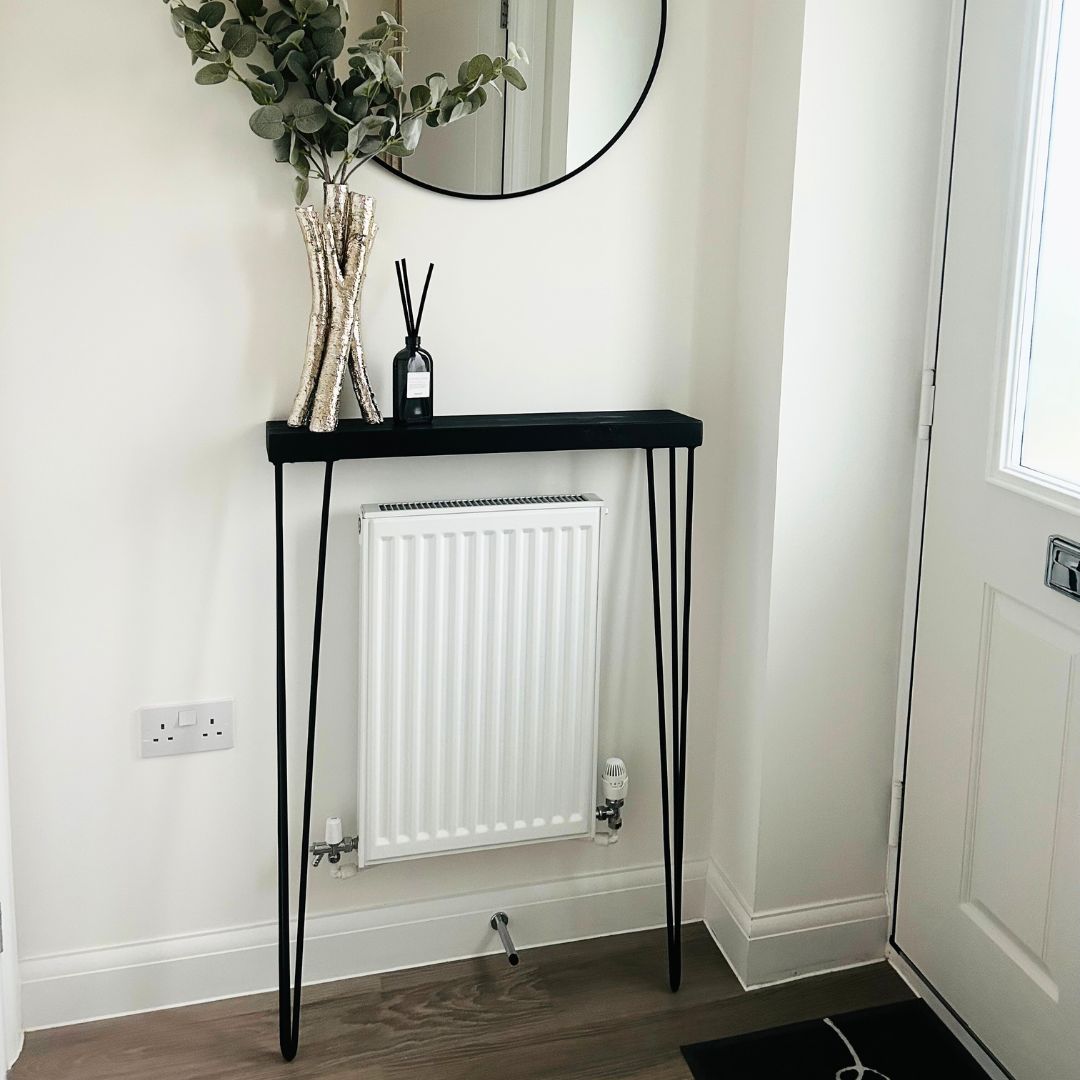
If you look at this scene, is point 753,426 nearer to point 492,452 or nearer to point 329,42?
point 492,452

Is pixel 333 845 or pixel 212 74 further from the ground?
pixel 212 74

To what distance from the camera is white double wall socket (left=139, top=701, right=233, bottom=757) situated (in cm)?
194

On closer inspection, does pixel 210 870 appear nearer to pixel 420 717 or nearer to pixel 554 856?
pixel 420 717

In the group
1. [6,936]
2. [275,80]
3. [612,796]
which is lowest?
[6,936]

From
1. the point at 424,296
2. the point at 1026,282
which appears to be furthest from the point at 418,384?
the point at 1026,282

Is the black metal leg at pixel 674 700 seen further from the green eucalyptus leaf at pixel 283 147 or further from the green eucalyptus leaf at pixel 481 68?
the green eucalyptus leaf at pixel 283 147

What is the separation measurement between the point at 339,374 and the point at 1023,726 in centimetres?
116

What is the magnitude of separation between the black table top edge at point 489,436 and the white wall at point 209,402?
0.28 feet

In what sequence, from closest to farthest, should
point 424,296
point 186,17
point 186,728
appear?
1. point 186,17
2. point 424,296
3. point 186,728

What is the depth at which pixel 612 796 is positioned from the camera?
2.15 metres

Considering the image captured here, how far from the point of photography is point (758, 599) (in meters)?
2.06

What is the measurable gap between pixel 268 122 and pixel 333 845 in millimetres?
1170

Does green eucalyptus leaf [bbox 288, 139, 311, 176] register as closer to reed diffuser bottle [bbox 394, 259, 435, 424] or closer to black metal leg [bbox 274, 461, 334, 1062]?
reed diffuser bottle [bbox 394, 259, 435, 424]

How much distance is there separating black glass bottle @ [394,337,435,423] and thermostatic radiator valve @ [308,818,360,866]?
70cm
